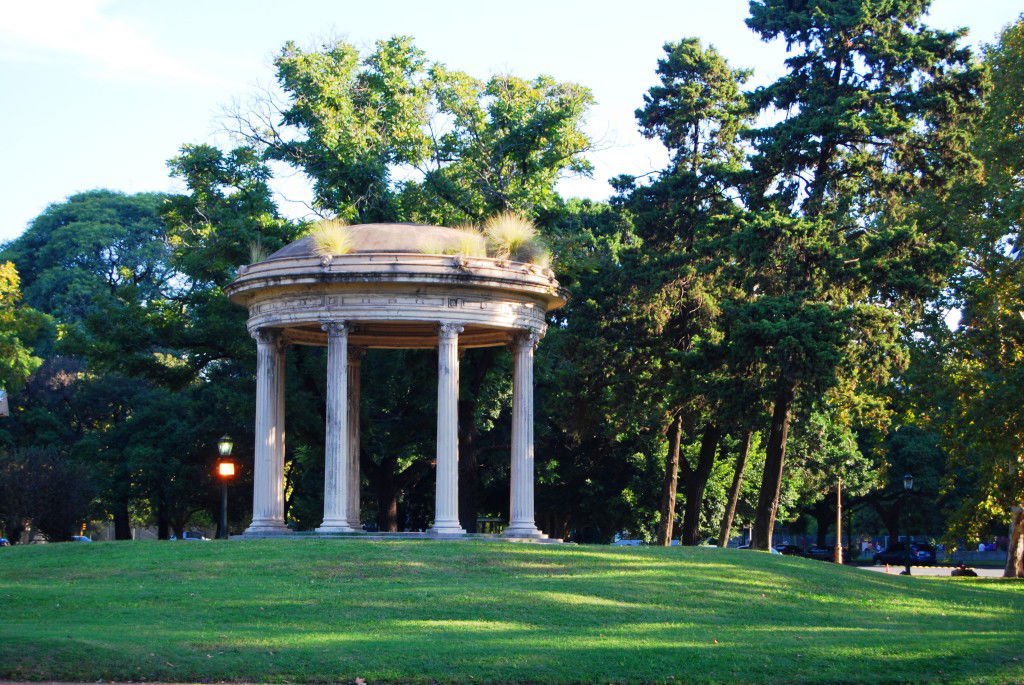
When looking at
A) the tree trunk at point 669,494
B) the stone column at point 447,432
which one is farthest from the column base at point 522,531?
the tree trunk at point 669,494

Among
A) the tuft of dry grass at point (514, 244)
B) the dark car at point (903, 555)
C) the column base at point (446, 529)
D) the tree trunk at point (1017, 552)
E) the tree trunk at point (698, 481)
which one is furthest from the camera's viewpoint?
the dark car at point (903, 555)

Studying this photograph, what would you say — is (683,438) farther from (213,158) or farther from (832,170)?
(213,158)

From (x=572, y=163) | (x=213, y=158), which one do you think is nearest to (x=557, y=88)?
(x=572, y=163)

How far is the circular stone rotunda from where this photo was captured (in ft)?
111

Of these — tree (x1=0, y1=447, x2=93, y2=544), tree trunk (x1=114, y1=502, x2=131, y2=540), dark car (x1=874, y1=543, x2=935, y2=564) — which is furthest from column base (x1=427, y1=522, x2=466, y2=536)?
dark car (x1=874, y1=543, x2=935, y2=564)

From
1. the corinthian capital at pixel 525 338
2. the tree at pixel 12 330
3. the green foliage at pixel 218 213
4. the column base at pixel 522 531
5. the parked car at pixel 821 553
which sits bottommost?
the parked car at pixel 821 553

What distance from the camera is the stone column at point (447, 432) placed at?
34469 millimetres

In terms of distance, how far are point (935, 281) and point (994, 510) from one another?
9876mm

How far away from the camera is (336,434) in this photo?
3434cm

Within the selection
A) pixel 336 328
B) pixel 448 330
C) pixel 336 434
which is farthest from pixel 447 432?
pixel 336 328

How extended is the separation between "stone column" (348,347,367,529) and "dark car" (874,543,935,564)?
4791cm

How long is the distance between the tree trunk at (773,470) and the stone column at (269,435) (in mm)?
16052

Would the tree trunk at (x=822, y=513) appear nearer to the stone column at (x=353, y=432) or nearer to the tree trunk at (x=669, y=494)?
the tree trunk at (x=669, y=494)

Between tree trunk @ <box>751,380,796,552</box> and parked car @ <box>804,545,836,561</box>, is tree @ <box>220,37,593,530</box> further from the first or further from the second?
parked car @ <box>804,545,836,561</box>
